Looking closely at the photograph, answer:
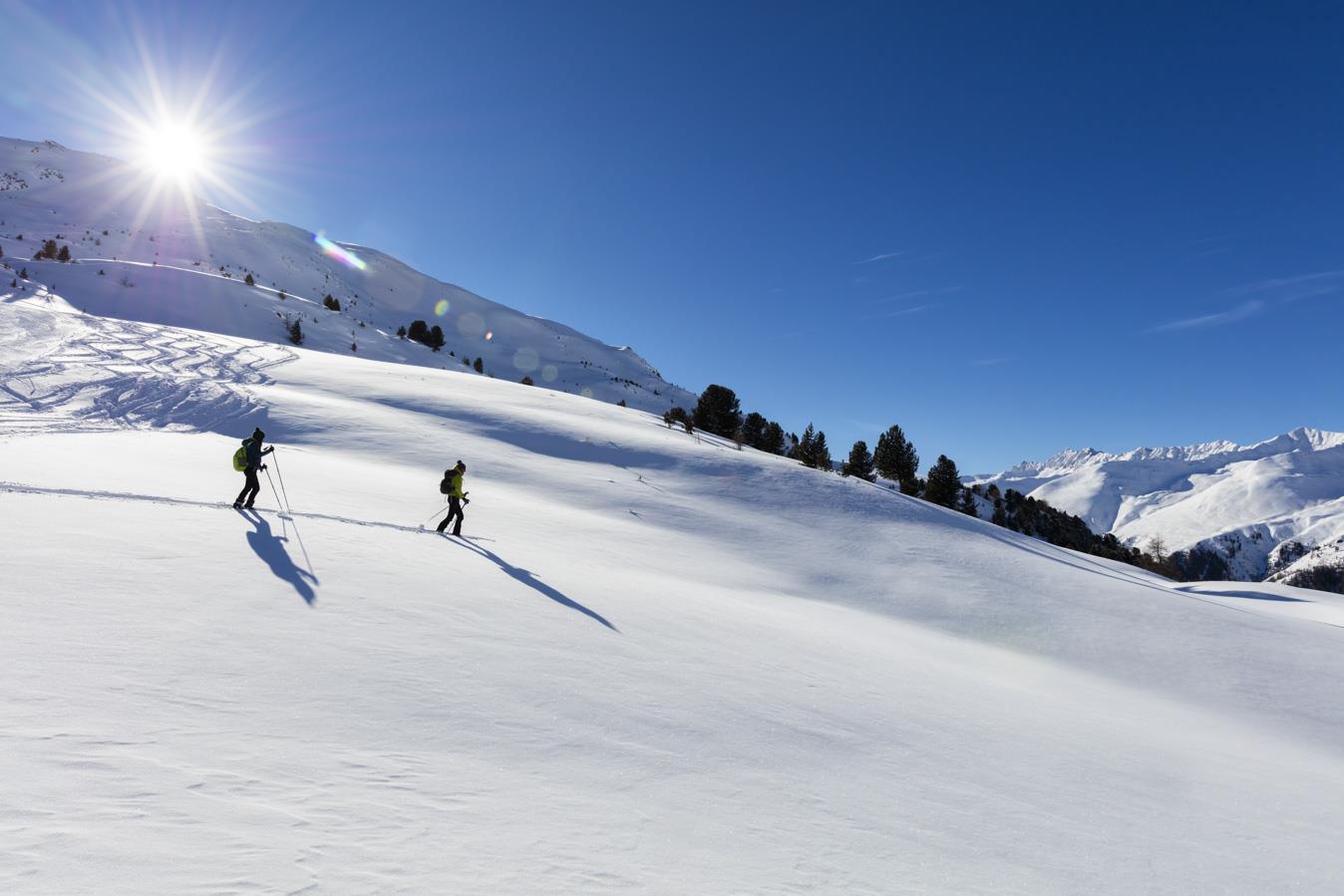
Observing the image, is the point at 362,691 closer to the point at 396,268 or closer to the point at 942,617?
the point at 942,617

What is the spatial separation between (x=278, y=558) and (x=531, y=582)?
3.58m

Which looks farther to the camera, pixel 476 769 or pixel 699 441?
pixel 699 441

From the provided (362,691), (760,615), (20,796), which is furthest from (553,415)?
(20,796)

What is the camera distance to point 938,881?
4.32m

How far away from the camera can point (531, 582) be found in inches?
389

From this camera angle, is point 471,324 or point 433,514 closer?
point 433,514

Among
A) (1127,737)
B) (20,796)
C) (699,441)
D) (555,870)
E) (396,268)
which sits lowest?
(1127,737)

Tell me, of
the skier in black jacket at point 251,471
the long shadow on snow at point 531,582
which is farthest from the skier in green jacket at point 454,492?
the skier in black jacket at point 251,471

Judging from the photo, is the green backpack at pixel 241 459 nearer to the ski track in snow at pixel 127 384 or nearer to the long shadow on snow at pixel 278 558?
the long shadow on snow at pixel 278 558

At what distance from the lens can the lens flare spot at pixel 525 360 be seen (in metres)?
80.4

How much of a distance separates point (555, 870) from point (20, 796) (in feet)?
Answer: 9.33

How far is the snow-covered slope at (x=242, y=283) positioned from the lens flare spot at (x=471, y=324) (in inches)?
18.7

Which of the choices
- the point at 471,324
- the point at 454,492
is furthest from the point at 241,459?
the point at 471,324

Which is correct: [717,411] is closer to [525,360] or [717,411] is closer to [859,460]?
[859,460]
